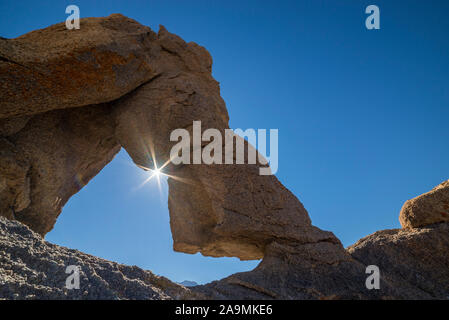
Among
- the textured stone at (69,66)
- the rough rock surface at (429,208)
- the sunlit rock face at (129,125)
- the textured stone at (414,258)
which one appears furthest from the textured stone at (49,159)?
the rough rock surface at (429,208)

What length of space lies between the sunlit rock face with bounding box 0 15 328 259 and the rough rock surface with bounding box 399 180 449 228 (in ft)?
7.23

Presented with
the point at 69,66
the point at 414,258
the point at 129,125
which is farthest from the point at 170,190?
the point at 414,258

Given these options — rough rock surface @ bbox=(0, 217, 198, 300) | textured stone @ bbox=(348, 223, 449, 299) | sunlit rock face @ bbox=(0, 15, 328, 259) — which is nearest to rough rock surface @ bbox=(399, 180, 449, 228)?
textured stone @ bbox=(348, 223, 449, 299)

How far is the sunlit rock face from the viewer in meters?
6.15

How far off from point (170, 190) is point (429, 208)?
Result: 6.29 meters

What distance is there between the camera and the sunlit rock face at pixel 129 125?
6.15 metres

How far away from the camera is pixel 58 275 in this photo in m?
3.82

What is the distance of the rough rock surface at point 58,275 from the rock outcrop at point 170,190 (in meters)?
0.02

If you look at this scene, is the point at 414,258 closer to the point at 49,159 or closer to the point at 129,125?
the point at 129,125

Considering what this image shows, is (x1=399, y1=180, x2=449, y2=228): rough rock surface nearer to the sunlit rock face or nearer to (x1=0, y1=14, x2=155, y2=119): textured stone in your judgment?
the sunlit rock face
